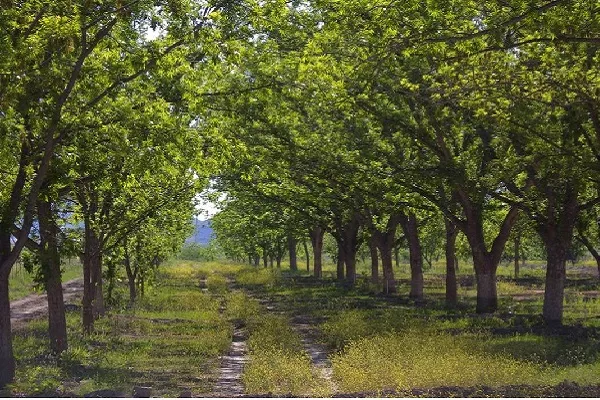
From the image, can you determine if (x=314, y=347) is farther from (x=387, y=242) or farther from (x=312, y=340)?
(x=387, y=242)

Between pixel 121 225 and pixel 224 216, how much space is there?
26.6 meters

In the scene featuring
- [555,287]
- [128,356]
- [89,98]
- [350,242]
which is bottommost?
[128,356]

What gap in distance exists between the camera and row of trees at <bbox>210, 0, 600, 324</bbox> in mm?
13047

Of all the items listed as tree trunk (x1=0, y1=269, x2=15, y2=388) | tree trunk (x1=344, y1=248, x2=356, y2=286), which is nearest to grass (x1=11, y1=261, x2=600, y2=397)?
tree trunk (x1=0, y1=269, x2=15, y2=388)

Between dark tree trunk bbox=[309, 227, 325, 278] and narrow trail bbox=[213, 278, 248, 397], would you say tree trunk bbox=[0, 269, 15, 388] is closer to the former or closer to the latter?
narrow trail bbox=[213, 278, 248, 397]

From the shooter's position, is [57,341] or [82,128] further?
[57,341]

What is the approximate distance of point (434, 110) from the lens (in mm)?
19656

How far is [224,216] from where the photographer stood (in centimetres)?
5031

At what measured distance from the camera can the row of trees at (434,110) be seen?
13047mm

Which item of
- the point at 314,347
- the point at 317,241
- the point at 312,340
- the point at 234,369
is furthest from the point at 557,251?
the point at 317,241

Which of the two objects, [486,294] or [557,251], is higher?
[557,251]

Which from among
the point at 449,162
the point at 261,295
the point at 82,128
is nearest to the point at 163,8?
the point at 82,128

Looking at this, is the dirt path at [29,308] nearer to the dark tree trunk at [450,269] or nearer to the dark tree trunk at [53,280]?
the dark tree trunk at [53,280]

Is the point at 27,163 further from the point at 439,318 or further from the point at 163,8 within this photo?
the point at 439,318
